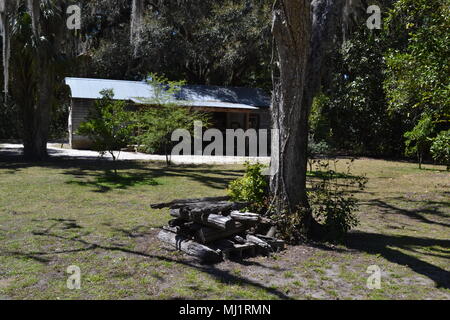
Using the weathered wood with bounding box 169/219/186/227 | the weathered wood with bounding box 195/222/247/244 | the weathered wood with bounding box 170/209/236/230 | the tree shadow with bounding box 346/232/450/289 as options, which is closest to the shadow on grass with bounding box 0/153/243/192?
the weathered wood with bounding box 169/219/186/227

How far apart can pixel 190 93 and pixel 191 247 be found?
21.2 m

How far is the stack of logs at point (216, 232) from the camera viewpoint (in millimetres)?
5648

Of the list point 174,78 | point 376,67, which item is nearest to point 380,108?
point 376,67

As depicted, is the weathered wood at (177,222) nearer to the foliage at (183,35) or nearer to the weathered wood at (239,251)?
the weathered wood at (239,251)

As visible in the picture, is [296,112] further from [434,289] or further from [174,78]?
[174,78]

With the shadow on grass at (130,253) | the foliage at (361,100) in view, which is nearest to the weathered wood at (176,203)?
the shadow on grass at (130,253)

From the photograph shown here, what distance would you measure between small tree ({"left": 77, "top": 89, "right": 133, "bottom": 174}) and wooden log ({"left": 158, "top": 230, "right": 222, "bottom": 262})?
6658mm

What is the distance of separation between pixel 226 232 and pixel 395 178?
1106cm

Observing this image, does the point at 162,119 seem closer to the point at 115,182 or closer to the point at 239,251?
the point at 115,182

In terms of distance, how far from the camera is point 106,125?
12.2 meters

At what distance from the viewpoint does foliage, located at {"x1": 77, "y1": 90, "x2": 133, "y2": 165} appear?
12148 mm

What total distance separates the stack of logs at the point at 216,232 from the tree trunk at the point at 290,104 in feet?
2.02

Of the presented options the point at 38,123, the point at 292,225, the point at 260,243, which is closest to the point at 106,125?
the point at 38,123

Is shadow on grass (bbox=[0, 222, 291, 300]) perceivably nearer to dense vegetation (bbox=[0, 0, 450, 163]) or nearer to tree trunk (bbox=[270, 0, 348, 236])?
tree trunk (bbox=[270, 0, 348, 236])
